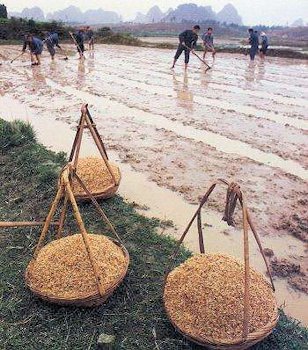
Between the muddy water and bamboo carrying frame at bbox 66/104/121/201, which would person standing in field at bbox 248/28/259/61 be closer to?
the muddy water

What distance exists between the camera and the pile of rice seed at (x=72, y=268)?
2.96m

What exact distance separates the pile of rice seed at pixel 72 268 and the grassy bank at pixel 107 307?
22 centimetres

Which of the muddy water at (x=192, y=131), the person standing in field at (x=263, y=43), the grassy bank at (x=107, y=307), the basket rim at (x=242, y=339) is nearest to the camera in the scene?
the basket rim at (x=242, y=339)

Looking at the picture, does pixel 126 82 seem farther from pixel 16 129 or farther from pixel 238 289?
pixel 238 289

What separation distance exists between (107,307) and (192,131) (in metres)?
5.00

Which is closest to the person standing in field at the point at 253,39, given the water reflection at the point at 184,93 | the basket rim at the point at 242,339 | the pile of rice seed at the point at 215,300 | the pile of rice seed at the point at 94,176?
the water reflection at the point at 184,93

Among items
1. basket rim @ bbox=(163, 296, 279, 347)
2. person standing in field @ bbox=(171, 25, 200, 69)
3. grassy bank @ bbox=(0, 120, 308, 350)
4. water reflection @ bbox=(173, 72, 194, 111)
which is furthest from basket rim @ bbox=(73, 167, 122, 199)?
person standing in field @ bbox=(171, 25, 200, 69)

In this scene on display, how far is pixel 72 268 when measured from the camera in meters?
3.06

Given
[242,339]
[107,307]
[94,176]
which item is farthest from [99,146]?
[242,339]

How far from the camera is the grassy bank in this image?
9.39 feet

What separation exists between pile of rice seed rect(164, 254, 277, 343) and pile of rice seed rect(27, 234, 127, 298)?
0.48 meters

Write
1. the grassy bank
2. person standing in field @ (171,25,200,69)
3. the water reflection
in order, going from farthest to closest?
person standing in field @ (171,25,200,69), the water reflection, the grassy bank

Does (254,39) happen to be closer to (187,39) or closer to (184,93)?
(187,39)

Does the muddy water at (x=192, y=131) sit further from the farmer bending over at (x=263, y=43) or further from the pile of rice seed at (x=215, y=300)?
the farmer bending over at (x=263, y=43)
